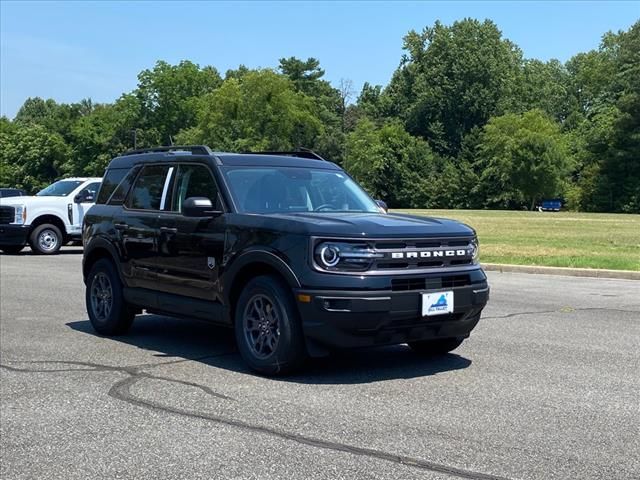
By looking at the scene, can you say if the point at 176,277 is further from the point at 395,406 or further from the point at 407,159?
the point at 407,159

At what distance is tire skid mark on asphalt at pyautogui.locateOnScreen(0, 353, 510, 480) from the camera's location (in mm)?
4422

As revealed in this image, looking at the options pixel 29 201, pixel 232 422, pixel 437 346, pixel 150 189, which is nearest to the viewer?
pixel 232 422

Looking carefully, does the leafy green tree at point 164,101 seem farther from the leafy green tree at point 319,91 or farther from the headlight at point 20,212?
the headlight at point 20,212

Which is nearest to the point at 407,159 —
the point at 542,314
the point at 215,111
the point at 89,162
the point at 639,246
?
the point at 215,111

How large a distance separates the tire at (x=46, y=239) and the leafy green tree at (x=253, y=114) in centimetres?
6913

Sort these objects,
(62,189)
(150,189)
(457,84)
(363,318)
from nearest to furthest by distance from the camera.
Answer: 1. (363,318)
2. (150,189)
3. (62,189)
4. (457,84)

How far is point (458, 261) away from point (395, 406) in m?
1.61

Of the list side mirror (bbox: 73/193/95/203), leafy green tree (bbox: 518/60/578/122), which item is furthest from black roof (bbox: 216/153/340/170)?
leafy green tree (bbox: 518/60/578/122)

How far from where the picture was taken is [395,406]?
5754 millimetres

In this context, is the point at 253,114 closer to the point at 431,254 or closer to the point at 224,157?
the point at 224,157

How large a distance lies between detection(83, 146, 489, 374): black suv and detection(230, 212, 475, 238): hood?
0.01 meters

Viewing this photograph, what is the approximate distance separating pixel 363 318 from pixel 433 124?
94158mm

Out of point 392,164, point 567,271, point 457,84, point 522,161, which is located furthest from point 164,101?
point 567,271

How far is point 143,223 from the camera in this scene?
8164 millimetres
